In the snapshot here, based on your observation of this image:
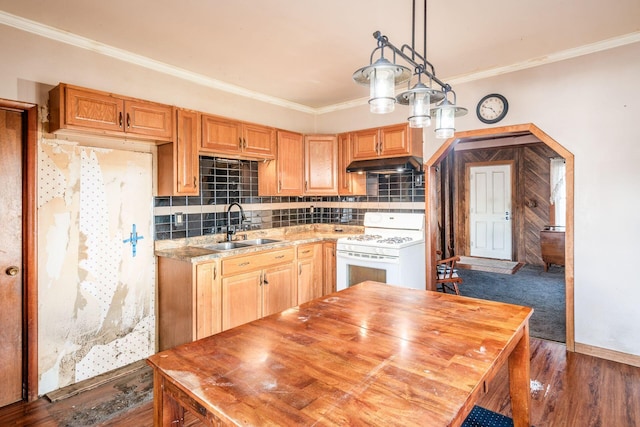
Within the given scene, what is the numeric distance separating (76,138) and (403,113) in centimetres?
304

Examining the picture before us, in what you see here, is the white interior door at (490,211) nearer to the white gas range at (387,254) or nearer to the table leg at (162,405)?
the white gas range at (387,254)

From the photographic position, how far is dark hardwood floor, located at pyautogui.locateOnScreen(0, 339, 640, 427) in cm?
208

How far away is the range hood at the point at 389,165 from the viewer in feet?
11.4

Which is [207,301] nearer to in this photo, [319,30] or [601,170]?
[319,30]

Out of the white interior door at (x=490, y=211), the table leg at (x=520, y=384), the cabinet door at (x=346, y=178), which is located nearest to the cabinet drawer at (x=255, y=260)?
the cabinet door at (x=346, y=178)

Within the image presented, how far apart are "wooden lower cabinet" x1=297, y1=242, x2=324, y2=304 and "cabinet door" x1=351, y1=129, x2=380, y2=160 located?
3.61ft

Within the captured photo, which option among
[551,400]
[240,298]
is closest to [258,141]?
[240,298]

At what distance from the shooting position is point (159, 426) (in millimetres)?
1162

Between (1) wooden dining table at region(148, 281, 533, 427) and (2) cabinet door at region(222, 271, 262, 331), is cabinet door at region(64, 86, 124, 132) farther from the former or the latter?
(1) wooden dining table at region(148, 281, 533, 427)

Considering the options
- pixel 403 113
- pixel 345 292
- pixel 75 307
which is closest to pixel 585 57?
pixel 403 113

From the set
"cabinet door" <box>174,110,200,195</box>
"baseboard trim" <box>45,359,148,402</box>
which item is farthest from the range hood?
"baseboard trim" <box>45,359,148,402</box>

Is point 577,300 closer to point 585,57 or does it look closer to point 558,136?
point 558,136

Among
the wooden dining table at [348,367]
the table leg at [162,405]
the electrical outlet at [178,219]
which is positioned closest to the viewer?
the wooden dining table at [348,367]

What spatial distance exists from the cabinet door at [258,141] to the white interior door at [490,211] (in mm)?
5141
